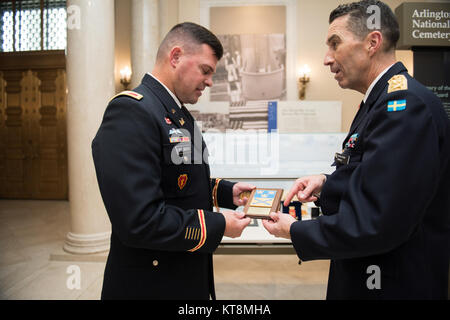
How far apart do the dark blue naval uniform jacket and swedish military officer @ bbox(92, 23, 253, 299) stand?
456 mm

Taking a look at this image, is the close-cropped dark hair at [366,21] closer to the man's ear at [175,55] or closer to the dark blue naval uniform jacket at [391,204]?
the dark blue naval uniform jacket at [391,204]

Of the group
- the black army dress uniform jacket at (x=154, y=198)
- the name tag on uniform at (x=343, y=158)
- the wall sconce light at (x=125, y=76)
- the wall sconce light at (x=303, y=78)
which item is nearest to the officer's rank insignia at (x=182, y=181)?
the black army dress uniform jacket at (x=154, y=198)

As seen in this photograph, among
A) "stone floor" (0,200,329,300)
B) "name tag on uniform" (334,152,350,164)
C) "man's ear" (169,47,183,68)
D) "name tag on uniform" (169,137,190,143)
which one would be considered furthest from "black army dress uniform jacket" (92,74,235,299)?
"stone floor" (0,200,329,300)

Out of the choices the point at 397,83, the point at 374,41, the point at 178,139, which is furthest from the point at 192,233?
the point at 374,41

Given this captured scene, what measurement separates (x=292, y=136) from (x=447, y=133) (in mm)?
2913

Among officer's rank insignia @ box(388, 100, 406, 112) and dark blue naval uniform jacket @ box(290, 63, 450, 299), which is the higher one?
officer's rank insignia @ box(388, 100, 406, 112)

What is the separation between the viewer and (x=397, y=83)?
128 cm

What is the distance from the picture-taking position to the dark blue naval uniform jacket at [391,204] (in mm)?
1135

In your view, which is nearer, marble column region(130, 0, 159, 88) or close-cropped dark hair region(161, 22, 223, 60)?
close-cropped dark hair region(161, 22, 223, 60)

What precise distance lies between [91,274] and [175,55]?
11.3 feet

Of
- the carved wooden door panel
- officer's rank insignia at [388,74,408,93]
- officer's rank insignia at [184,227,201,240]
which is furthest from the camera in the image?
the carved wooden door panel

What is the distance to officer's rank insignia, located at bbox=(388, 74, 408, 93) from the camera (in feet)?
4.08

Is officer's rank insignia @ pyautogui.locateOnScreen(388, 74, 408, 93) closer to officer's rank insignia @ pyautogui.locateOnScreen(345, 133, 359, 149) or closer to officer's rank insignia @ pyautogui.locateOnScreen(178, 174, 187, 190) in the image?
officer's rank insignia @ pyautogui.locateOnScreen(345, 133, 359, 149)
